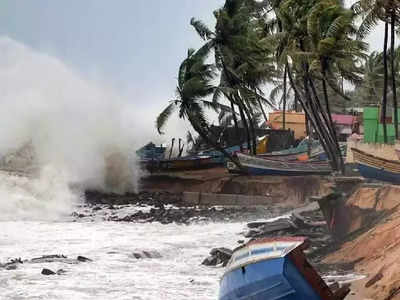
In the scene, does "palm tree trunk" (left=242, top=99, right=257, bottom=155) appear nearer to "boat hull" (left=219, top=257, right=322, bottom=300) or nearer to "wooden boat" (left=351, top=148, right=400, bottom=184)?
"wooden boat" (left=351, top=148, right=400, bottom=184)

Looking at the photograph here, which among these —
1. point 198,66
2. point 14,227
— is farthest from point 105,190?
point 14,227

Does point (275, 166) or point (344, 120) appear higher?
point (344, 120)

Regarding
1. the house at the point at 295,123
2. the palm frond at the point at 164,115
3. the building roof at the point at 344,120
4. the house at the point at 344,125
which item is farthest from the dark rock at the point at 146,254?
the building roof at the point at 344,120

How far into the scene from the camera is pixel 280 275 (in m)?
7.48

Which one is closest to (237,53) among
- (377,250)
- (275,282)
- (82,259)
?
(82,259)

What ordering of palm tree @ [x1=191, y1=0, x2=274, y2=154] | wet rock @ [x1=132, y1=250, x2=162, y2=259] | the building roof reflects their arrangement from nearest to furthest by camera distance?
wet rock @ [x1=132, y1=250, x2=162, y2=259]
palm tree @ [x1=191, y1=0, x2=274, y2=154]
the building roof

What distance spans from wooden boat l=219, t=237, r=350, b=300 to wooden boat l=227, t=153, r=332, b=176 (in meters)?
22.6

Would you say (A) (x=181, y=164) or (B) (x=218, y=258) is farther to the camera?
(A) (x=181, y=164)

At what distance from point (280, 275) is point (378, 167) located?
15.4 meters

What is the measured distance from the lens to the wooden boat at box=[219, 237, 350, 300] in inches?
296

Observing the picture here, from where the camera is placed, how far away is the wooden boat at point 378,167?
21484 mm

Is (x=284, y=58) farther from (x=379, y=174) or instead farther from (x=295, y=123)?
(x=295, y=123)

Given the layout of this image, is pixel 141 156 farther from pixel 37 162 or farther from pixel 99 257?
pixel 99 257

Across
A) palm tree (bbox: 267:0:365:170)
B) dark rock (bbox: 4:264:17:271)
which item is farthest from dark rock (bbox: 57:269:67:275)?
palm tree (bbox: 267:0:365:170)
